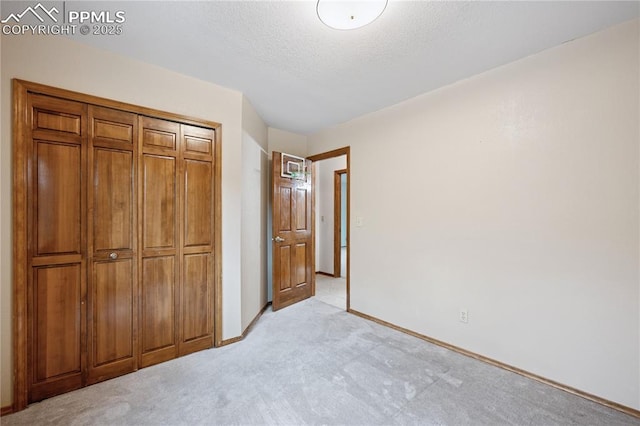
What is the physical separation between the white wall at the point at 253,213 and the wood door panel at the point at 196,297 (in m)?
0.38

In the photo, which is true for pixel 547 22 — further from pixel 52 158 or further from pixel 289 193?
pixel 52 158

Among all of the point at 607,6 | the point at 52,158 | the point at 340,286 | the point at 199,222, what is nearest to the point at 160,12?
the point at 52,158

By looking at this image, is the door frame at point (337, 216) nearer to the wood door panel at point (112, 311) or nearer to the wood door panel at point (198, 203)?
the wood door panel at point (198, 203)

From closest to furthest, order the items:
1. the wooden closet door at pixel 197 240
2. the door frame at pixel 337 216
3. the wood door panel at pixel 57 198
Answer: the wood door panel at pixel 57 198, the wooden closet door at pixel 197 240, the door frame at pixel 337 216

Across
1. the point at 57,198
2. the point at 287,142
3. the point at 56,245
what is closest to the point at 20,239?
the point at 56,245

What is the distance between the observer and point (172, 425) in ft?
5.10

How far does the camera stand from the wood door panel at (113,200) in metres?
1.97

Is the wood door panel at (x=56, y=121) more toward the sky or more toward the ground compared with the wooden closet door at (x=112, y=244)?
more toward the sky

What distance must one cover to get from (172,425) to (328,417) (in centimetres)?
94

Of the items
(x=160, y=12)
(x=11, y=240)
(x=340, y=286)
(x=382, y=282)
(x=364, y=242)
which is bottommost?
(x=340, y=286)

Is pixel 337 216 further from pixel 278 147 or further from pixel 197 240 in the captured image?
pixel 197 240

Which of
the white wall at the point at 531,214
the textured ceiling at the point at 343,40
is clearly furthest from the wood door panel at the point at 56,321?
the white wall at the point at 531,214

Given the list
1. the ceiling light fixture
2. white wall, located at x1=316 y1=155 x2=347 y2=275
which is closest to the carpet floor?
the ceiling light fixture

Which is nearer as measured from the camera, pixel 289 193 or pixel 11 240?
pixel 11 240
